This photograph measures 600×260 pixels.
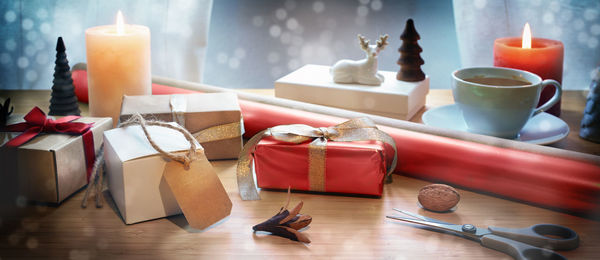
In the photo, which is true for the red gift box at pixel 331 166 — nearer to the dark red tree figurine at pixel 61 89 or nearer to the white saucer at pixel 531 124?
the white saucer at pixel 531 124

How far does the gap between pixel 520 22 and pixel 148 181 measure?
1195mm

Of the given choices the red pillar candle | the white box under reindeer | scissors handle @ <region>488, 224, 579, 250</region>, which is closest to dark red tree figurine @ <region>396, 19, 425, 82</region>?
the white box under reindeer

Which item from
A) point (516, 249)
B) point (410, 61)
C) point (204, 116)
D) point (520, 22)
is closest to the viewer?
point (516, 249)

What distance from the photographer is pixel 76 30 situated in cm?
150

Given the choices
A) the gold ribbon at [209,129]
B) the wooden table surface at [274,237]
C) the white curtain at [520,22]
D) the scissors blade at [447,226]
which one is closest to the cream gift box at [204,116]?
the gold ribbon at [209,129]

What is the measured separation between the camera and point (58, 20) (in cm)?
149

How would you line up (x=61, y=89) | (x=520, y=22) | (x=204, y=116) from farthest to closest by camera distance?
(x=520, y=22) → (x=61, y=89) → (x=204, y=116)

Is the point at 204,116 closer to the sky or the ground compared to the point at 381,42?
closer to the ground

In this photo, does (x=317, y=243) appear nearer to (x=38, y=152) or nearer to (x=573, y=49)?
(x=38, y=152)

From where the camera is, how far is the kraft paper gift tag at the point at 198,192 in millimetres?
649

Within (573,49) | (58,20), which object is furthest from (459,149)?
(58,20)

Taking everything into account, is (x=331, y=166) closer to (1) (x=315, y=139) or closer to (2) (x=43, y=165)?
(1) (x=315, y=139)

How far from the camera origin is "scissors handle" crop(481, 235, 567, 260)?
1.83 ft

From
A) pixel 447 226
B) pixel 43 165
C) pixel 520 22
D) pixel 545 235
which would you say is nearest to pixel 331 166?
pixel 447 226
